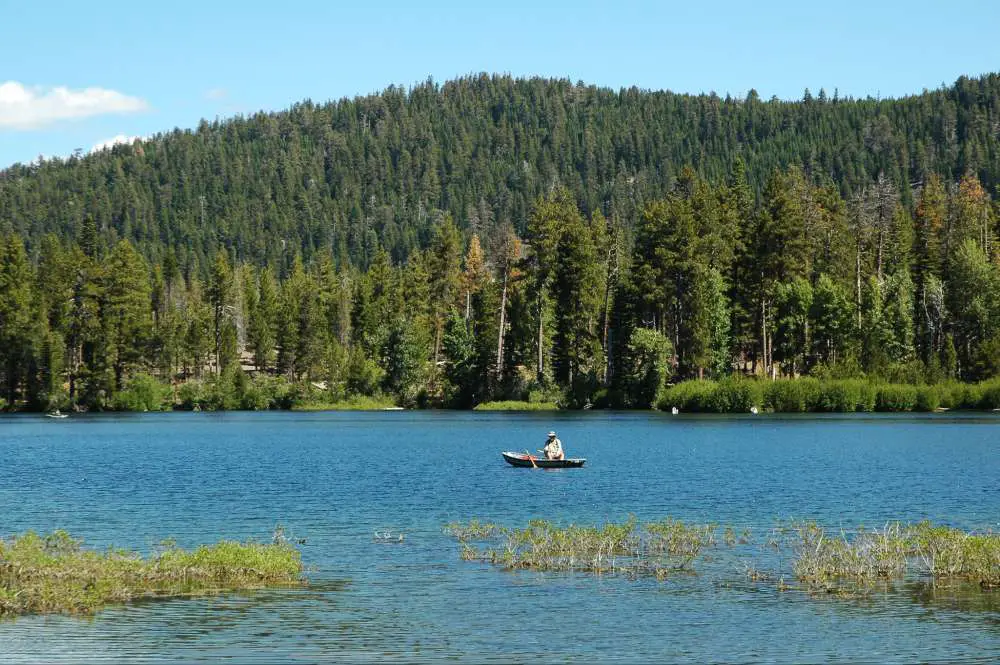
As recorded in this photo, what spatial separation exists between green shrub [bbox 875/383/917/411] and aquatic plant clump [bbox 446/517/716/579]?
268 feet

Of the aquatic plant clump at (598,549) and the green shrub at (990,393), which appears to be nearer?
the aquatic plant clump at (598,549)

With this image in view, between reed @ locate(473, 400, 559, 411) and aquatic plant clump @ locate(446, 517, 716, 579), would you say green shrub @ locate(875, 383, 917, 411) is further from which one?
aquatic plant clump @ locate(446, 517, 716, 579)

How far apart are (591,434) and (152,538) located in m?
Answer: 53.1

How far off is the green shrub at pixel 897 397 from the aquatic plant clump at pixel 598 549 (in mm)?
81827

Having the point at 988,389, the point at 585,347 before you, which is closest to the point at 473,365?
the point at 585,347

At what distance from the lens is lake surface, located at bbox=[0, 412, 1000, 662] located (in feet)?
74.7

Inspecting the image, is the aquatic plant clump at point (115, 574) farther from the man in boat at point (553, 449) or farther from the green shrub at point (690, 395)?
the green shrub at point (690, 395)

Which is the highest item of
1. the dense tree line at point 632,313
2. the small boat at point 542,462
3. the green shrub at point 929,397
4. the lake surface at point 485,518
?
the dense tree line at point 632,313

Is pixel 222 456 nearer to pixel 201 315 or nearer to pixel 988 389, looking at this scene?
pixel 988 389

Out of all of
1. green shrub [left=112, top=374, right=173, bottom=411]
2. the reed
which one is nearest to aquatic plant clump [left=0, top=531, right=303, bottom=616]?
the reed

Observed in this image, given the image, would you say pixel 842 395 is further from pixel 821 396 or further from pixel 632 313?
pixel 632 313

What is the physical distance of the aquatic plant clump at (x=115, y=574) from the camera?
2520cm

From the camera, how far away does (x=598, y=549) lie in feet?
107

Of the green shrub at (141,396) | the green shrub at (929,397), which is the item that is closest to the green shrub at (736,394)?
the green shrub at (929,397)
